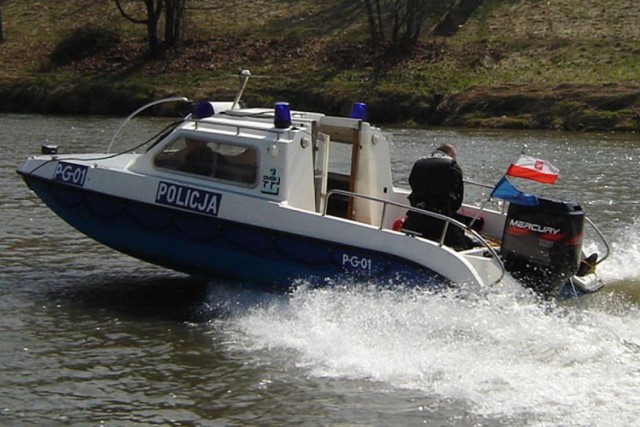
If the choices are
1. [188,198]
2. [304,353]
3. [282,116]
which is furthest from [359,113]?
[304,353]

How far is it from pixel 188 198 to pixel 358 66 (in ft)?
109

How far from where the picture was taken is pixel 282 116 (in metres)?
12.4

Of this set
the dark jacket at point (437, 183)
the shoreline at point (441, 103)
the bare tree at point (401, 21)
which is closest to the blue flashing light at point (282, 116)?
the dark jacket at point (437, 183)

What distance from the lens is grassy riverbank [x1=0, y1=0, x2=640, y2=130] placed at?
39.8m

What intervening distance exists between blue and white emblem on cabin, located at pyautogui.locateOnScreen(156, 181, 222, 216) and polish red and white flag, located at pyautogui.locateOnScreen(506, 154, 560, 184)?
3537 millimetres

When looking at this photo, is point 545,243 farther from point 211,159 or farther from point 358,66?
point 358,66

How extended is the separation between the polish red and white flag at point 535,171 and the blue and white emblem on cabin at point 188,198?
354cm

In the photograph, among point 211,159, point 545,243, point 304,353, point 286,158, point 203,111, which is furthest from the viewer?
point 203,111

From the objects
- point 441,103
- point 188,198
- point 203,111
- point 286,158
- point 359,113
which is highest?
point 359,113

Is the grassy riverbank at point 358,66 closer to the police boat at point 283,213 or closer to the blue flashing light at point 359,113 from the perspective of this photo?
the blue flashing light at point 359,113

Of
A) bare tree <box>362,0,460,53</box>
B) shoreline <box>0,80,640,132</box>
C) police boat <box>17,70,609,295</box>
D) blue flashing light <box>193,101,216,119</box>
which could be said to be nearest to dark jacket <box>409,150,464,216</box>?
police boat <box>17,70,609,295</box>

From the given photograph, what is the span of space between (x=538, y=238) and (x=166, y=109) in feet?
107

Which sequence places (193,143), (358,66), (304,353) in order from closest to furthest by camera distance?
(304,353) → (193,143) → (358,66)

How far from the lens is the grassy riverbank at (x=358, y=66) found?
3975 centimetres
